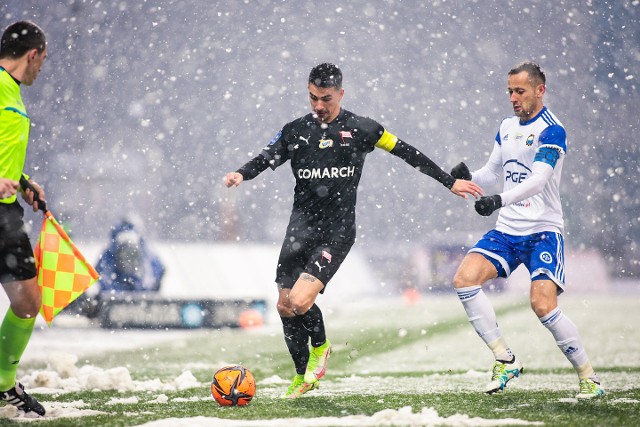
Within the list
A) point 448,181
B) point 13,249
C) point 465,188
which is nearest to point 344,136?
point 448,181

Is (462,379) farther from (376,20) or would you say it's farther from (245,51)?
(245,51)

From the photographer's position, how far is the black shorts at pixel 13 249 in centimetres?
416

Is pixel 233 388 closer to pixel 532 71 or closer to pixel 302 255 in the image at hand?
pixel 302 255

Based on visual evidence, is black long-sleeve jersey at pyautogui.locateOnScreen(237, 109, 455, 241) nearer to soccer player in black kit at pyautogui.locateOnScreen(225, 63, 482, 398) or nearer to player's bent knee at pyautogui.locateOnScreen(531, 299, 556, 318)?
soccer player in black kit at pyautogui.locateOnScreen(225, 63, 482, 398)

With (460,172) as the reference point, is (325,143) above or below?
above

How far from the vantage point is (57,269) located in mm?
4719

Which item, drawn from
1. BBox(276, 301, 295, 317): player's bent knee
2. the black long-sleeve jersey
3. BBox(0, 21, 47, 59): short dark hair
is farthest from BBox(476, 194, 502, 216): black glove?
BBox(0, 21, 47, 59): short dark hair

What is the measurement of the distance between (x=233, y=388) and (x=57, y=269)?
132 centimetres

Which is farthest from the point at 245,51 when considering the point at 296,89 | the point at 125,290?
the point at 125,290

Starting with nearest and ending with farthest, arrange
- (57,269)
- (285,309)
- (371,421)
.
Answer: (371,421), (57,269), (285,309)

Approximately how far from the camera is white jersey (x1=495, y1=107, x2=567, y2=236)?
16.6 feet

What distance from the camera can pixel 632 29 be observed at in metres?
45.5

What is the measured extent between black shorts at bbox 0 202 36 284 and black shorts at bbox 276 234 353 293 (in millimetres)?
1730

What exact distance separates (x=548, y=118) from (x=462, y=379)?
2885 millimetres
